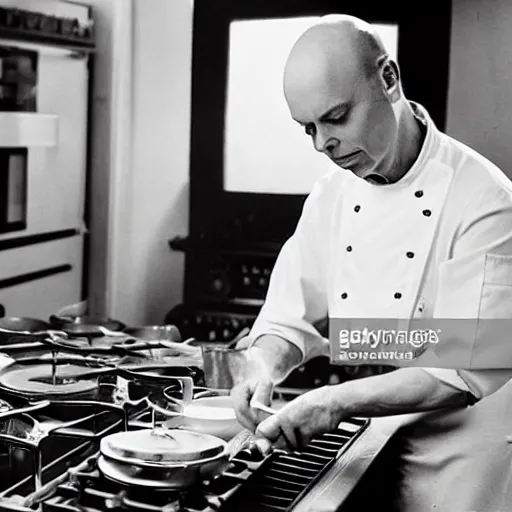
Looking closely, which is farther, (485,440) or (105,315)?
(105,315)

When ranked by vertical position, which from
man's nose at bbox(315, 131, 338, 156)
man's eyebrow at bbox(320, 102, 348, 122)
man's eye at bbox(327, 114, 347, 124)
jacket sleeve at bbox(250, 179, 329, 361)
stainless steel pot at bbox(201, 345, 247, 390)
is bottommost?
stainless steel pot at bbox(201, 345, 247, 390)

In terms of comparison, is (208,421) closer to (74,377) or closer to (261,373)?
(261,373)

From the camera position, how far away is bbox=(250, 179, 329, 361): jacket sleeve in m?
1.28

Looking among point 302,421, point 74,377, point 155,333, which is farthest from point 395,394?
point 155,333

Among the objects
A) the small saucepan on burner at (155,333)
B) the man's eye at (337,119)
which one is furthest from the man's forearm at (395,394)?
the small saucepan on burner at (155,333)

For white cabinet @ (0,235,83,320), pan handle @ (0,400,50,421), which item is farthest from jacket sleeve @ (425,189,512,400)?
white cabinet @ (0,235,83,320)

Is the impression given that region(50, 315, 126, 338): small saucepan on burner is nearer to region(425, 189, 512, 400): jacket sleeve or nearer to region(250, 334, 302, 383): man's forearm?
region(250, 334, 302, 383): man's forearm

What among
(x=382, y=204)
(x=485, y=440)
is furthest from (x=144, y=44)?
(x=485, y=440)

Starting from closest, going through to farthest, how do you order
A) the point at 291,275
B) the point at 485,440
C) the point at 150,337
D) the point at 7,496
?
the point at 7,496
the point at 485,440
the point at 291,275
the point at 150,337

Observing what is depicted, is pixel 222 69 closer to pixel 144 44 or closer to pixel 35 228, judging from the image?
pixel 144 44

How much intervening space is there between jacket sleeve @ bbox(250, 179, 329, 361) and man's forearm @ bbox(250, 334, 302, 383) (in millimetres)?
20

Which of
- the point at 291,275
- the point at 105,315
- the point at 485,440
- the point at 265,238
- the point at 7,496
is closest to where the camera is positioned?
the point at 7,496

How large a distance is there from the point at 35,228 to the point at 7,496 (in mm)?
1160

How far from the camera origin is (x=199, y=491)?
2.87 ft
